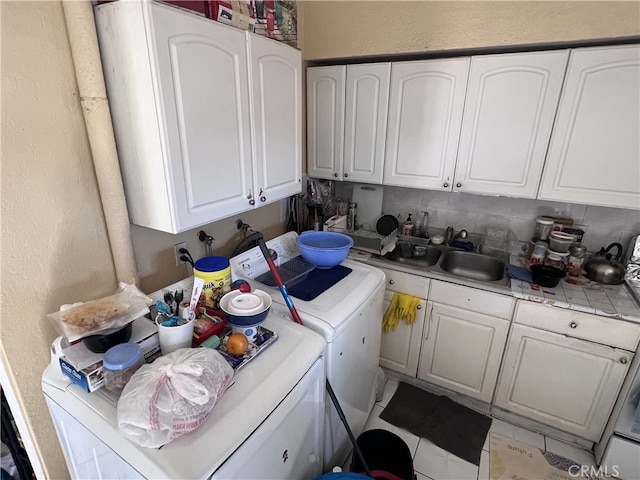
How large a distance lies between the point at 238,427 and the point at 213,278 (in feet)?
1.97

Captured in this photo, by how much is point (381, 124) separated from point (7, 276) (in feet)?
6.24

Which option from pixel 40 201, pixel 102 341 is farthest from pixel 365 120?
pixel 102 341

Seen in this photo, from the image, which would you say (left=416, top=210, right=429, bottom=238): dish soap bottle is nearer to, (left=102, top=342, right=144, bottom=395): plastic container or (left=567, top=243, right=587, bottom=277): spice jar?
(left=567, top=243, right=587, bottom=277): spice jar

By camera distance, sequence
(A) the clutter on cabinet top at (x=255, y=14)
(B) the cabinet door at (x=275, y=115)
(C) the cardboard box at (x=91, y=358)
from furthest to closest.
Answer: (B) the cabinet door at (x=275, y=115) → (A) the clutter on cabinet top at (x=255, y=14) → (C) the cardboard box at (x=91, y=358)

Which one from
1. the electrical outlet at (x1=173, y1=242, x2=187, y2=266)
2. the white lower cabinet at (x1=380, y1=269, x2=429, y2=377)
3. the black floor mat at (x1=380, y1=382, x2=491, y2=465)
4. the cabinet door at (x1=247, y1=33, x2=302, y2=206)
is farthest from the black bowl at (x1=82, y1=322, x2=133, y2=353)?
the black floor mat at (x1=380, y1=382, x2=491, y2=465)

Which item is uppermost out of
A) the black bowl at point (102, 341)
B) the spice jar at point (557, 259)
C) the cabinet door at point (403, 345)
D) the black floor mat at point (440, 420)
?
the black bowl at point (102, 341)

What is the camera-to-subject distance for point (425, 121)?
75.1 inches

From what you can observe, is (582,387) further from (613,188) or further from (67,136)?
(67,136)

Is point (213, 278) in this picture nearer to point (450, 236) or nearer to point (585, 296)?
point (450, 236)

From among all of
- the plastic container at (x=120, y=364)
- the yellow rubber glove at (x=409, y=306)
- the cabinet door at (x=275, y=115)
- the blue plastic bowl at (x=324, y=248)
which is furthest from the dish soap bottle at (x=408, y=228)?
the plastic container at (x=120, y=364)

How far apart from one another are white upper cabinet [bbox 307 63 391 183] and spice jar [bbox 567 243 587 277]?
120 cm

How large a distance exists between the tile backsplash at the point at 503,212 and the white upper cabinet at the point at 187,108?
1.30m

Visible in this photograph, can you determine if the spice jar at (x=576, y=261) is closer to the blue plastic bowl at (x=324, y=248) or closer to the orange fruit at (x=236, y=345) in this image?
the blue plastic bowl at (x=324, y=248)

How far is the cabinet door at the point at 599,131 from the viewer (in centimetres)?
147
